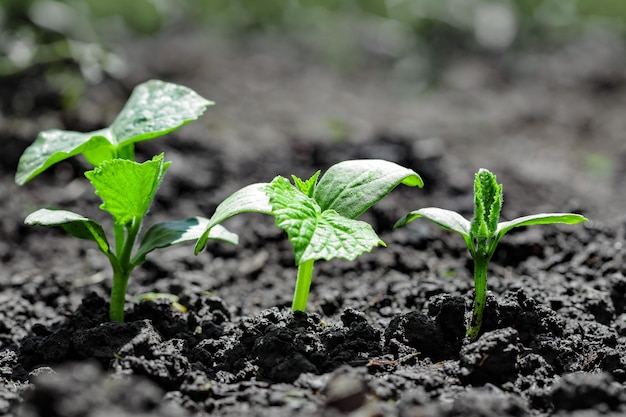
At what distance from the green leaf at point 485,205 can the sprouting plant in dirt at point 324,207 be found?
0.16 meters

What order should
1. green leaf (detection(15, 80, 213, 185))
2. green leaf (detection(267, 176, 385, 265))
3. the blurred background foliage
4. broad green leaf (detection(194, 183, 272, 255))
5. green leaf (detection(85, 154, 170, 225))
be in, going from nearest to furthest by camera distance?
green leaf (detection(267, 176, 385, 265))
broad green leaf (detection(194, 183, 272, 255))
green leaf (detection(85, 154, 170, 225))
green leaf (detection(15, 80, 213, 185))
the blurred background foliage

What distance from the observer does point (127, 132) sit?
194 centimetres

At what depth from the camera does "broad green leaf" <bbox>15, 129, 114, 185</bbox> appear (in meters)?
1.84

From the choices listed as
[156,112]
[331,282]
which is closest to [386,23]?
[331,282]

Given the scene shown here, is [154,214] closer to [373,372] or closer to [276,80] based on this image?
[373,372]

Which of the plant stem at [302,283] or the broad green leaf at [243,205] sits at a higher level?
the broad green leaf at [243,205]

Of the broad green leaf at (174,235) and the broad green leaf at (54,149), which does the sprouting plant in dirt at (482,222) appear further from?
the broad green leaf at (54,149)

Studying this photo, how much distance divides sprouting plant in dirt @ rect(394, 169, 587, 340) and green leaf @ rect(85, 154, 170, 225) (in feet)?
2.08

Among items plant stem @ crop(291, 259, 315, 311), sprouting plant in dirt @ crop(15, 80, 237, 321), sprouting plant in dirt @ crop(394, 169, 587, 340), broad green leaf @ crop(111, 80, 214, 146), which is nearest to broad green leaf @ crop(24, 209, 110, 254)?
sprouting plant in dirt @ crop(15, 80, 237, 321)

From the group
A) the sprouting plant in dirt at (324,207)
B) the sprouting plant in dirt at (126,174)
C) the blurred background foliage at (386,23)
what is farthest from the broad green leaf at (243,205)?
the blurred background foliage at (386,23)

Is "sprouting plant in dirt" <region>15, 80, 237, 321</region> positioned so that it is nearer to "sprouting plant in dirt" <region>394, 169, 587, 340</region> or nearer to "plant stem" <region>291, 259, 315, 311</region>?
"plant stem" <region>291, 259, 315, 311</region>

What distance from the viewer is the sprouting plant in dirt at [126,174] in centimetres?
178

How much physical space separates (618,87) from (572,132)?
3.50 feet

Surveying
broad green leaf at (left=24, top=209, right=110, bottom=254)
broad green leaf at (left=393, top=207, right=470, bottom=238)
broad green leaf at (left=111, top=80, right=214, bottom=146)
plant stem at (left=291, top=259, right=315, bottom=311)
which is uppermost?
broad green leaf at (left=111, top=80, right=214, bottom=146)
